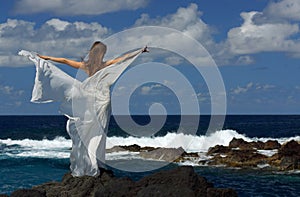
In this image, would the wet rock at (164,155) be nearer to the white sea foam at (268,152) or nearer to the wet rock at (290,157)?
the white sea foam at (268,152)

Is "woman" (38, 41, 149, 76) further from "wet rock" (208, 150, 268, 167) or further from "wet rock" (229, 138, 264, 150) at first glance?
"wet rock" (229, 138, 264, 150)

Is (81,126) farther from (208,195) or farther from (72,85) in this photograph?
(208,195)

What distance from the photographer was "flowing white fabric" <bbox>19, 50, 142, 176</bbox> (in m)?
8.58

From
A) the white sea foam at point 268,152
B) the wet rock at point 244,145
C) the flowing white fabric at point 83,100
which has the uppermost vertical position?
the flowing white fabric at point 83,100

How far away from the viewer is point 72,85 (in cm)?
869

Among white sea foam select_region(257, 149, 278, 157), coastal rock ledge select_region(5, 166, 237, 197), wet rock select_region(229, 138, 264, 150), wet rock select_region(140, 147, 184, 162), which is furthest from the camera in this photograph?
wet rock select_region(229, 138, 264, 150)

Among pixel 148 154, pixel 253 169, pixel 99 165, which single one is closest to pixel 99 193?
pixel 99 165

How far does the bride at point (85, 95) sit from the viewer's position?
859 centimetres

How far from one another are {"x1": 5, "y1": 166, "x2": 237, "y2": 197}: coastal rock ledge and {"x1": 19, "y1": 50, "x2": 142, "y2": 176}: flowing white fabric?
37cm

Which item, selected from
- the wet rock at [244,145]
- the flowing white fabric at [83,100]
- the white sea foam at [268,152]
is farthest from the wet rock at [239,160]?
the flowing white fabric at [83,100]

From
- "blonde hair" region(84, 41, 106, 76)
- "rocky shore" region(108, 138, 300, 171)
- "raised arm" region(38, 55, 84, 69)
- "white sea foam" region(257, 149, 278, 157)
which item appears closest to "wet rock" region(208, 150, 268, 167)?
"rocky shore" region(108, 138, 300, 171)

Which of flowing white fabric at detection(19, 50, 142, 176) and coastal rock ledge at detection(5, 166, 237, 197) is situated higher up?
flowing white fabric at detection(19, 50, 142, 176)

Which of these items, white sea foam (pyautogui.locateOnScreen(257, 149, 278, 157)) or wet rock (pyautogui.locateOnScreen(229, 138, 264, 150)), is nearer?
white sea foam (pyautogui.locateOnScreen(257, 149, 278, 157))

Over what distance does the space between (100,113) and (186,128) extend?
190 feet
